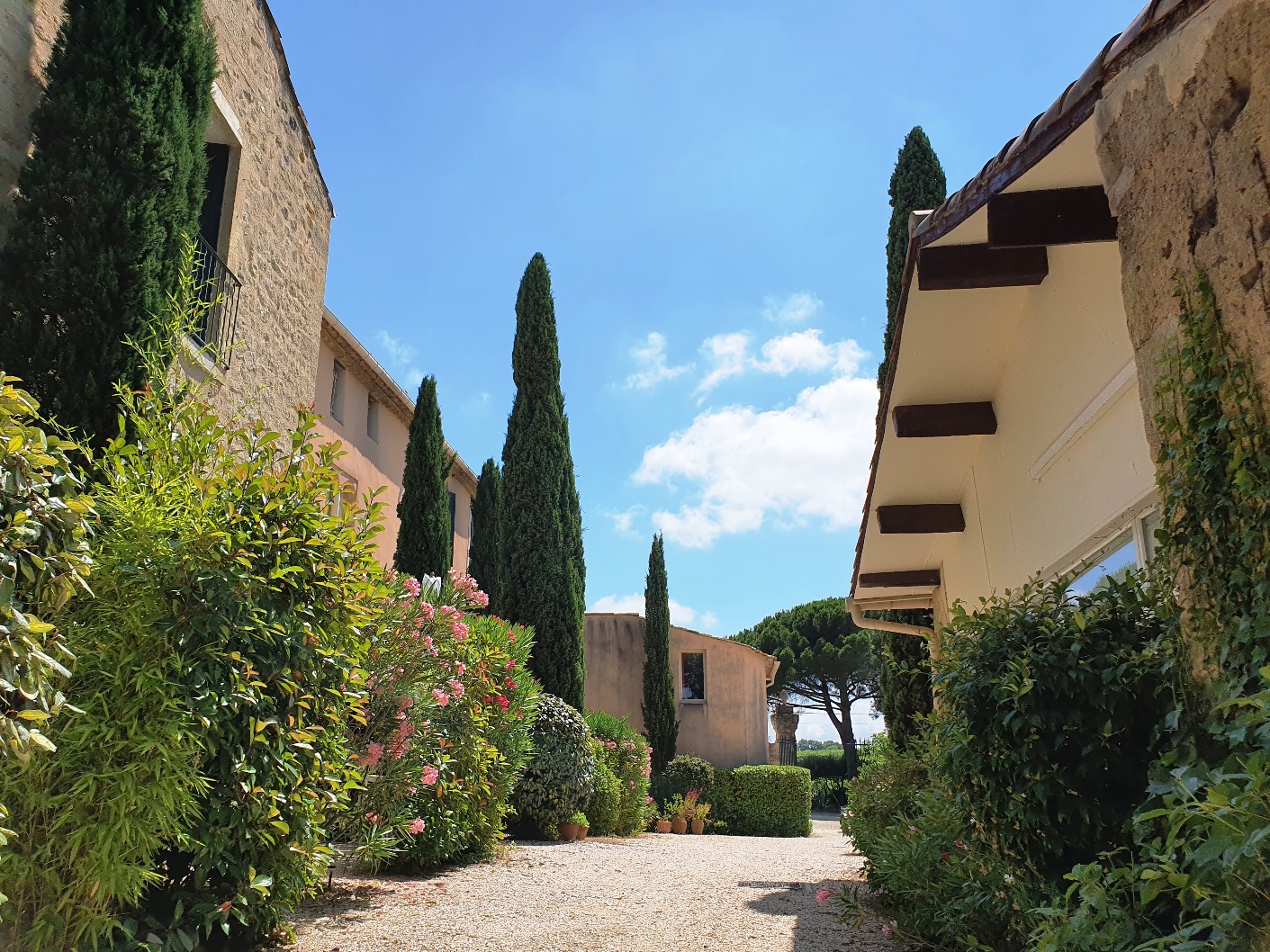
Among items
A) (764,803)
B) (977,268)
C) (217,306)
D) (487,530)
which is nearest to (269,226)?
(217,306)

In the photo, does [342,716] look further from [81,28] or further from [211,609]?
[81,28]

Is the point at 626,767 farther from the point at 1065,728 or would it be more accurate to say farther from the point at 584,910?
the point at 1065,728

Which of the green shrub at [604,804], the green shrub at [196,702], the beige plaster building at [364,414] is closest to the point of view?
the green shrub at [196,702]

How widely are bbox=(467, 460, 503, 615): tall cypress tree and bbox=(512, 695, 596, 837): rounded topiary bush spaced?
6.53m

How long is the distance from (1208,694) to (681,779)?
54.2 ft

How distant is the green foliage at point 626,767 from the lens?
12.7m

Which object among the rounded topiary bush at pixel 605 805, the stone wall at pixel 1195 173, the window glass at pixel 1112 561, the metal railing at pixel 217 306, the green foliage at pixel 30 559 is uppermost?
the metal railing at pixel 217 306

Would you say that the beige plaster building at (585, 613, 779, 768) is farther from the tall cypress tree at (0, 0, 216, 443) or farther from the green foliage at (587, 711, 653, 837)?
the tall cypress tree at (0, 0, 216, 443)

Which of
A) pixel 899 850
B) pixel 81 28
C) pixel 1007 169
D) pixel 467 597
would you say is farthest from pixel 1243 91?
pixel 467 597

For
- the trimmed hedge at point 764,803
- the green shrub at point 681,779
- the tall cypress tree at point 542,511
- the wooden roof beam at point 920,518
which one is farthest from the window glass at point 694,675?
the wooden roof beam at point 920,518

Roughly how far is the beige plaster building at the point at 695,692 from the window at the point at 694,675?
0.11 ft

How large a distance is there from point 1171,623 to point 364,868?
21.7ft

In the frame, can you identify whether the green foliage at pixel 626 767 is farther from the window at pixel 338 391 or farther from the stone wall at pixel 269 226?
the window at pixel 338 391

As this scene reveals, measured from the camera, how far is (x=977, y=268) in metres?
4.58
